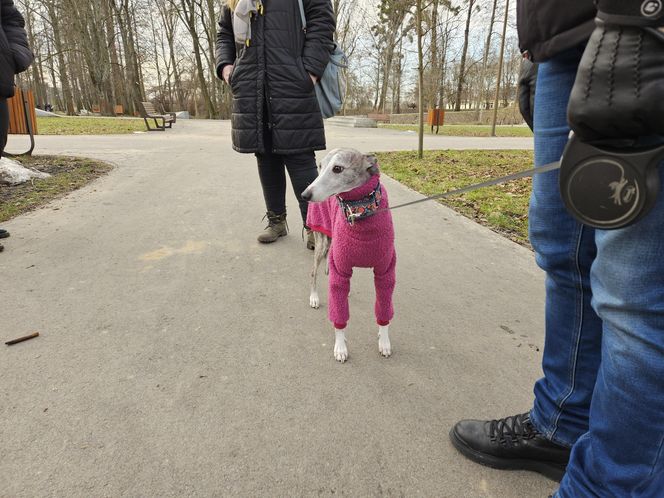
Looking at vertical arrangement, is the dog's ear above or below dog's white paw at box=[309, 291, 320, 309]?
above

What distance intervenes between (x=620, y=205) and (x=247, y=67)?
3246 mm

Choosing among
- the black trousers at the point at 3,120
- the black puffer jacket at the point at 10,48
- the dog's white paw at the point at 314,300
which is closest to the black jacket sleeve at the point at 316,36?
the dog's white paw at the point at 314,300

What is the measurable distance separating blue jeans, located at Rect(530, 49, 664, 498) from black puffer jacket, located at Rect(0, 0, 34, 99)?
13.2ft

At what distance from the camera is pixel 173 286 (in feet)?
10.3

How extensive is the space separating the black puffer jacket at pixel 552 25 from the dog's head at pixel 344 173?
91 centimetres

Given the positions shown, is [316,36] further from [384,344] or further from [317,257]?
[384,344]

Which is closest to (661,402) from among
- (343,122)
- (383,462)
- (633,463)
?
(633,463)

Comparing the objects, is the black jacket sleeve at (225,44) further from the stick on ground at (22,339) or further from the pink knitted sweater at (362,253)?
the stick on ground at (22,339)

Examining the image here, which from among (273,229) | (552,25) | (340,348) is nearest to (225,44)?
(273,229)

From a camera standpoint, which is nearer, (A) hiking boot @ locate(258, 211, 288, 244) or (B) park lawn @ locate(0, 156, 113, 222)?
(A) hiking boot @ locate(258, 211, 288, 244)

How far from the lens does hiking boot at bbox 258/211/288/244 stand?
412 cm

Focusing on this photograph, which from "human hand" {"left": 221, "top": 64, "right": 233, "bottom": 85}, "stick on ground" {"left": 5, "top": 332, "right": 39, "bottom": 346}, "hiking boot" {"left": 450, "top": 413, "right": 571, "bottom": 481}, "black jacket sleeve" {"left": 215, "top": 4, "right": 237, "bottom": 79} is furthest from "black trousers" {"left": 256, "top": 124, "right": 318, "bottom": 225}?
"hiking boot" {"left": 450, "top": 413, "right": 571, "bottom": 481}

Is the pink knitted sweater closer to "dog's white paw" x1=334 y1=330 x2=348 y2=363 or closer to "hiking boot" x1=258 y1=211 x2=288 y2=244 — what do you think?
"dog's white paw" x1=334 y1=330 x2=348 y2=363

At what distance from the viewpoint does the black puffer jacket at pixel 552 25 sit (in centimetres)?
109
